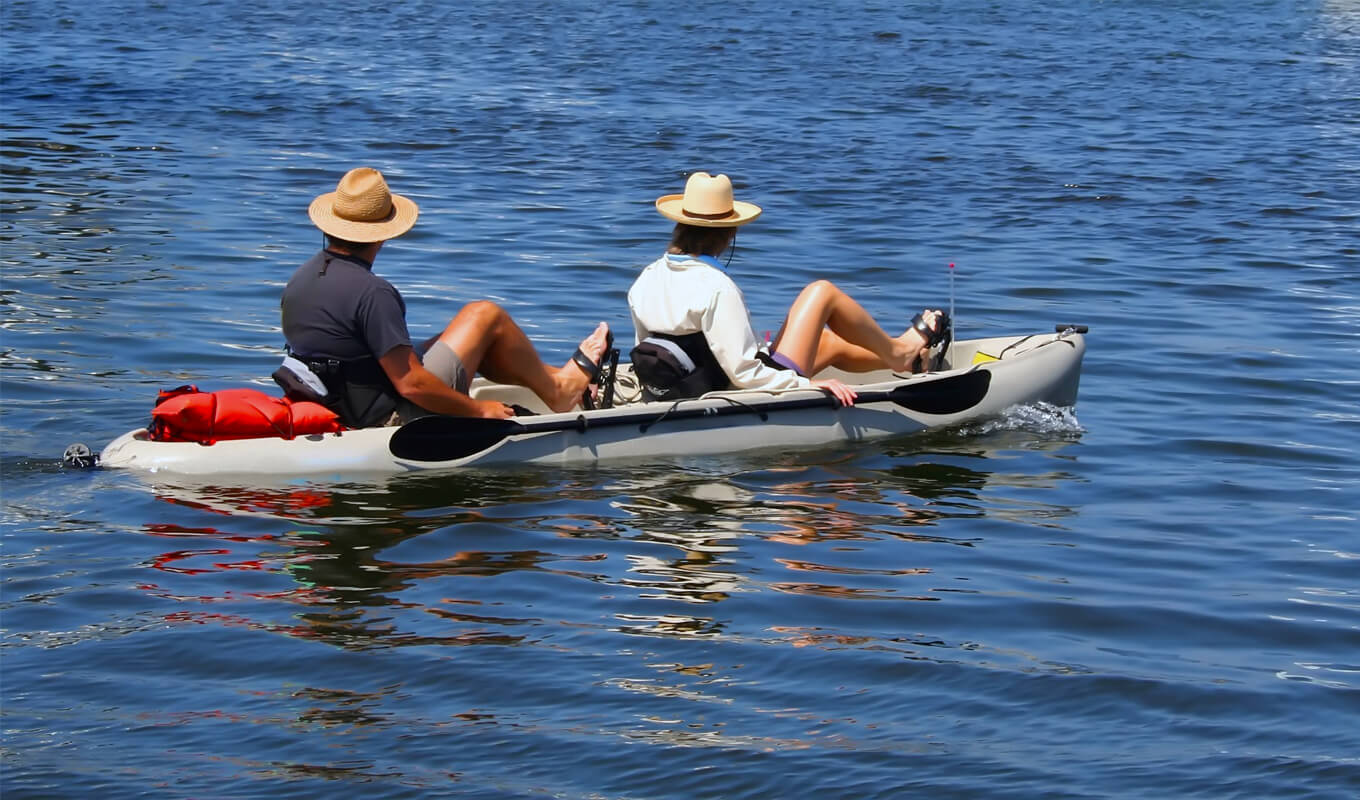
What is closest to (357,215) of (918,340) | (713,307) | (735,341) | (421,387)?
(421,387)

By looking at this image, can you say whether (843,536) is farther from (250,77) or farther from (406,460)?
(250,77)

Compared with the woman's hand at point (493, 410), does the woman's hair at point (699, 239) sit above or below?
above

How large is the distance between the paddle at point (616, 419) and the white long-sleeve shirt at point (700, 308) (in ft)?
0.83

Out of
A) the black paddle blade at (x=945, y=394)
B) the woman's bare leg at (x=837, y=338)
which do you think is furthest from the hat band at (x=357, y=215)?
the black paddle blade at (x=945, y=394)

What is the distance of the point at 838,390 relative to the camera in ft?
27.6

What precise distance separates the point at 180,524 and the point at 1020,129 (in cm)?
1427

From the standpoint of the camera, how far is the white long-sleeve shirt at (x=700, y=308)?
7.93 metres

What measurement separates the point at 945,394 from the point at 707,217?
5.62ft

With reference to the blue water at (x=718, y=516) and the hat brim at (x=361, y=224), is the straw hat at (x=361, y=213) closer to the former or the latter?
the hat brim at (x=361, y=224)

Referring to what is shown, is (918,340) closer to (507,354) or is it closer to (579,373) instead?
(579,373)

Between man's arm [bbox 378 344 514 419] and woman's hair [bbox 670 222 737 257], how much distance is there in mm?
1160

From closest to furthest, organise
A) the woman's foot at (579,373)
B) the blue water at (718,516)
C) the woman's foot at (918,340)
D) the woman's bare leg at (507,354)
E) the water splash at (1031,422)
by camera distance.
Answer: the blue water at (718,516) → the woman's bare leg at (507,354) → the woman's foot at (579,373) → the water splash at (1031,422) → the woman's foot at (918,340)

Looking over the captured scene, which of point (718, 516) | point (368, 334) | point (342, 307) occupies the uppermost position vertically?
point (342, 307)

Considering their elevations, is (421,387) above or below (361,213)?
below
